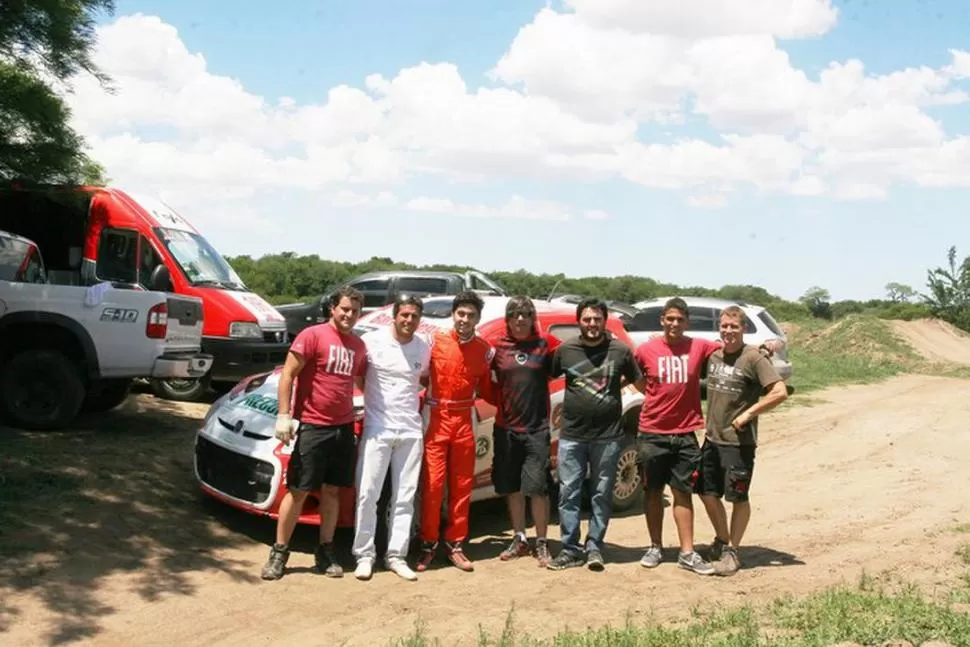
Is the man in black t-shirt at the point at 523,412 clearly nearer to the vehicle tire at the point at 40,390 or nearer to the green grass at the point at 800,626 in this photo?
the green grass at the point at 800,626

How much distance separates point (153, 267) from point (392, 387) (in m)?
6.75

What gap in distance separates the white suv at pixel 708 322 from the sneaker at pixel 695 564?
8648mm

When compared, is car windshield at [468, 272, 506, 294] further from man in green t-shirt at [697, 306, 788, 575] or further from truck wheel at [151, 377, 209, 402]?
man in green t-shirt at [697, 306, 788, 575]

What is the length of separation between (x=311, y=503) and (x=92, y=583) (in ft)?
4.83

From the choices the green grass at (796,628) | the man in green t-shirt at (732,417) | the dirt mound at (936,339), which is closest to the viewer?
the green grass at (796,628)

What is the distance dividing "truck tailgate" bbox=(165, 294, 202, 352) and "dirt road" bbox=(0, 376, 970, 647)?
1467 millimetres

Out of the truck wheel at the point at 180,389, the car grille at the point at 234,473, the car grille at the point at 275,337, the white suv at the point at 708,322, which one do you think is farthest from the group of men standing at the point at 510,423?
the white suv at the point at 708,322

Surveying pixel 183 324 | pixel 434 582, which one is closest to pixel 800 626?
pixel 434 582

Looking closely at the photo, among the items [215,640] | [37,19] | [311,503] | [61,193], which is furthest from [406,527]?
[61,193]

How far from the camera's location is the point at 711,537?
7629 mm

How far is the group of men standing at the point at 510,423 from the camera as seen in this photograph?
618 centimetres

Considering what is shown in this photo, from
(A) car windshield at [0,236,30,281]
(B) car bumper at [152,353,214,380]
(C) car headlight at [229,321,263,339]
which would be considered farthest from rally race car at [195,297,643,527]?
(C) car headlight at [229,321,263,339]

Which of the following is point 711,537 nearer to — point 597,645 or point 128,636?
point 597,645

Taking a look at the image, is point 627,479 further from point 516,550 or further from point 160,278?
point 160,278
